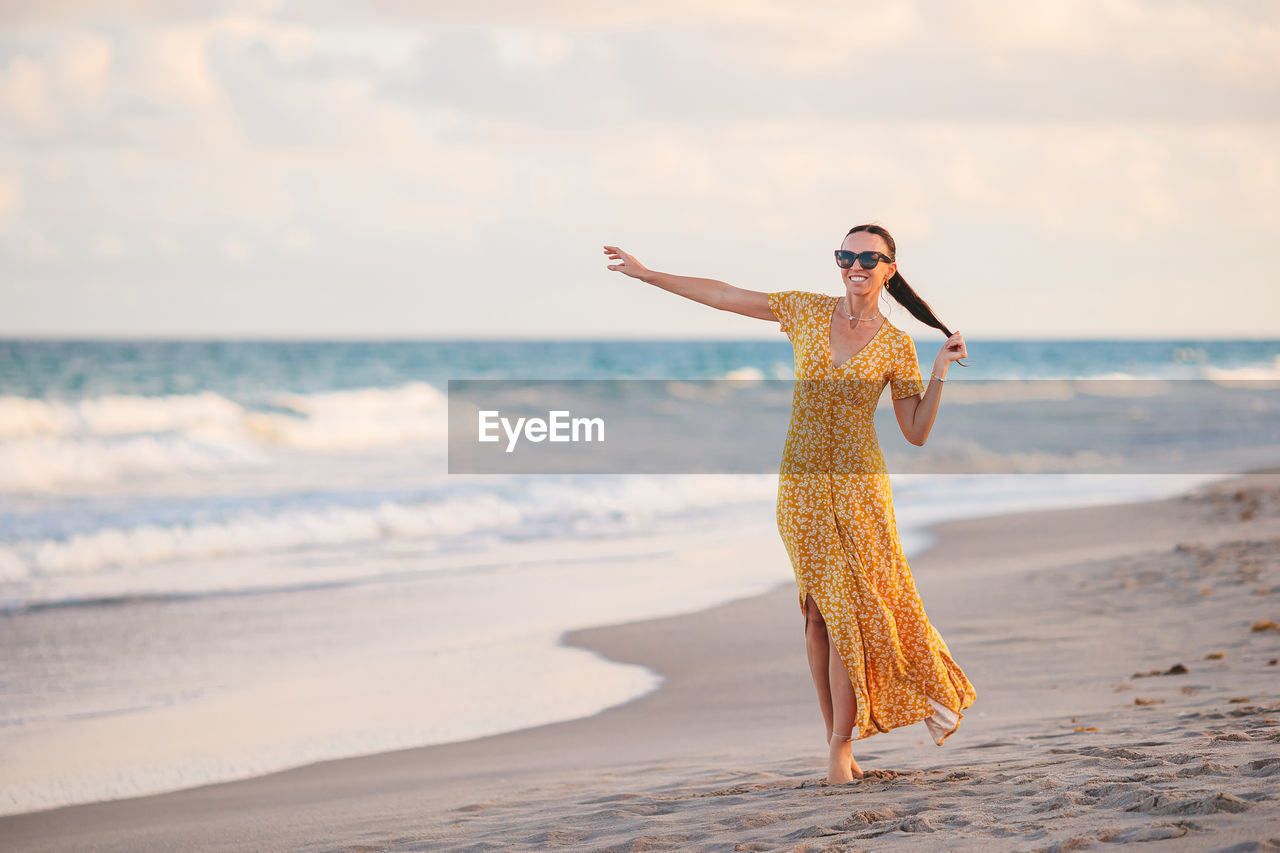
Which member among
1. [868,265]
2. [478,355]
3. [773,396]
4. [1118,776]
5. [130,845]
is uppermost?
[478,355]

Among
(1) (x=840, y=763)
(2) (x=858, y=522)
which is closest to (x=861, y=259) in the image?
(2) (x=858, y=522)

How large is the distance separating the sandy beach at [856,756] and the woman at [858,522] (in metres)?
0.30

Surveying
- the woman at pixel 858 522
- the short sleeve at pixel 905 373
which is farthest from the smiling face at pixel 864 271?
the short sleeve at pixel 905 373

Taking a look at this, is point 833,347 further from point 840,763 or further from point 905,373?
point 840,763

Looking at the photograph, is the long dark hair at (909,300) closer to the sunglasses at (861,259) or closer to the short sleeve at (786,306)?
the sunglasses at (861,259)

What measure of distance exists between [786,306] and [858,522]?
32.0 inches

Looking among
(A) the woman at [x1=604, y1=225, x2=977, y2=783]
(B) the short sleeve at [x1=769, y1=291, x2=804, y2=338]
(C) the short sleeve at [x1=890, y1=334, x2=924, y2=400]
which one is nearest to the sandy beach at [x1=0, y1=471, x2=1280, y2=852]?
(A) the woman at [x1=604, y1=225, x2=977, y2=783]

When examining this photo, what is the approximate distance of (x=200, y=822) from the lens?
454 centimetres

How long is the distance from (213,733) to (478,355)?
5795 centimetres

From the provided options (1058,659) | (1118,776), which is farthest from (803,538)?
(1058,659)

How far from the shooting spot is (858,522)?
3.98 metres

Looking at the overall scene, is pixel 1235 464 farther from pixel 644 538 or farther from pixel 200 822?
pixel 200 822

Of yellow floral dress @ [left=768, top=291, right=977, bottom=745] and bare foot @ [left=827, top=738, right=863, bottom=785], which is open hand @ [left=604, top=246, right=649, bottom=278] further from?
bare foot @ [left=827, top=738, right=863, bottom=785]

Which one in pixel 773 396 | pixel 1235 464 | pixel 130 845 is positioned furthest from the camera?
pixel 773 396
